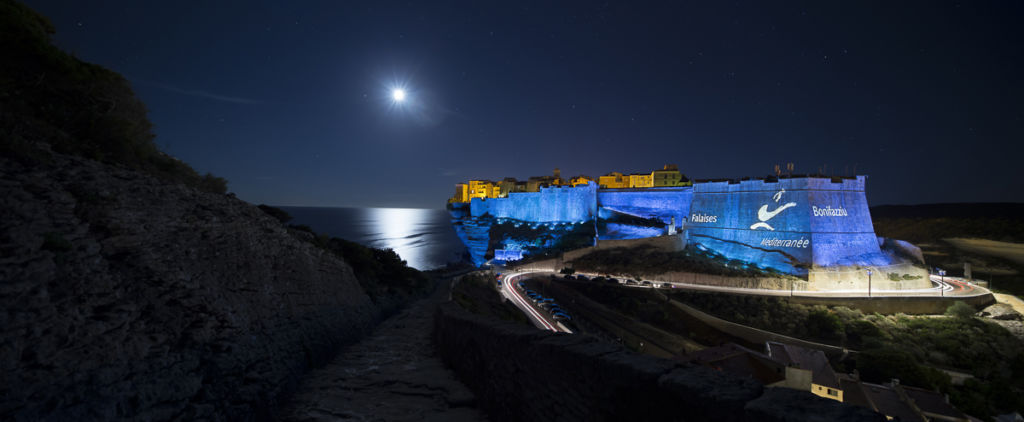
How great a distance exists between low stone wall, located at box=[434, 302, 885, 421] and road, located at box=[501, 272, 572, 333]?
8.88 m

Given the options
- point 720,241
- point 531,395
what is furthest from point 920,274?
point 531,395

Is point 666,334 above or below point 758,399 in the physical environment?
below

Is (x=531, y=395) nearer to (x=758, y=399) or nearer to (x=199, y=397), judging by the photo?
(x=758, y=399)

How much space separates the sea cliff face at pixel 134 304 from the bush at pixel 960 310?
105 ft

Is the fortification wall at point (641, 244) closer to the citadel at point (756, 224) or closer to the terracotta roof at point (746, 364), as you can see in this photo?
the citadel at point (756, 224)

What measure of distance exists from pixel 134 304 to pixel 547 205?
150 feet

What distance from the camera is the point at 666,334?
20.9m

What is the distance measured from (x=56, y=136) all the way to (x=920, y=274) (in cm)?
4022

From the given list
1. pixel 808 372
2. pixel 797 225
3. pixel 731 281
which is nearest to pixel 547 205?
pixel 731 281

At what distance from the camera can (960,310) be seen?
2216 centimetres

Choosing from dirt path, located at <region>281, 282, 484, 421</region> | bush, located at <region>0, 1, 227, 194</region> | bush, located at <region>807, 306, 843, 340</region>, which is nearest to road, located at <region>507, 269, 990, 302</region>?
bush, located at <region>807, 306, 843, 340</region>

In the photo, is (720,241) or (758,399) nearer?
(758,399)

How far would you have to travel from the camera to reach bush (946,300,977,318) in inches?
865

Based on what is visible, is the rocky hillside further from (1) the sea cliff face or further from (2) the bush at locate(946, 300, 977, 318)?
(2) the bush at locate(946, 300, 977, 318)
